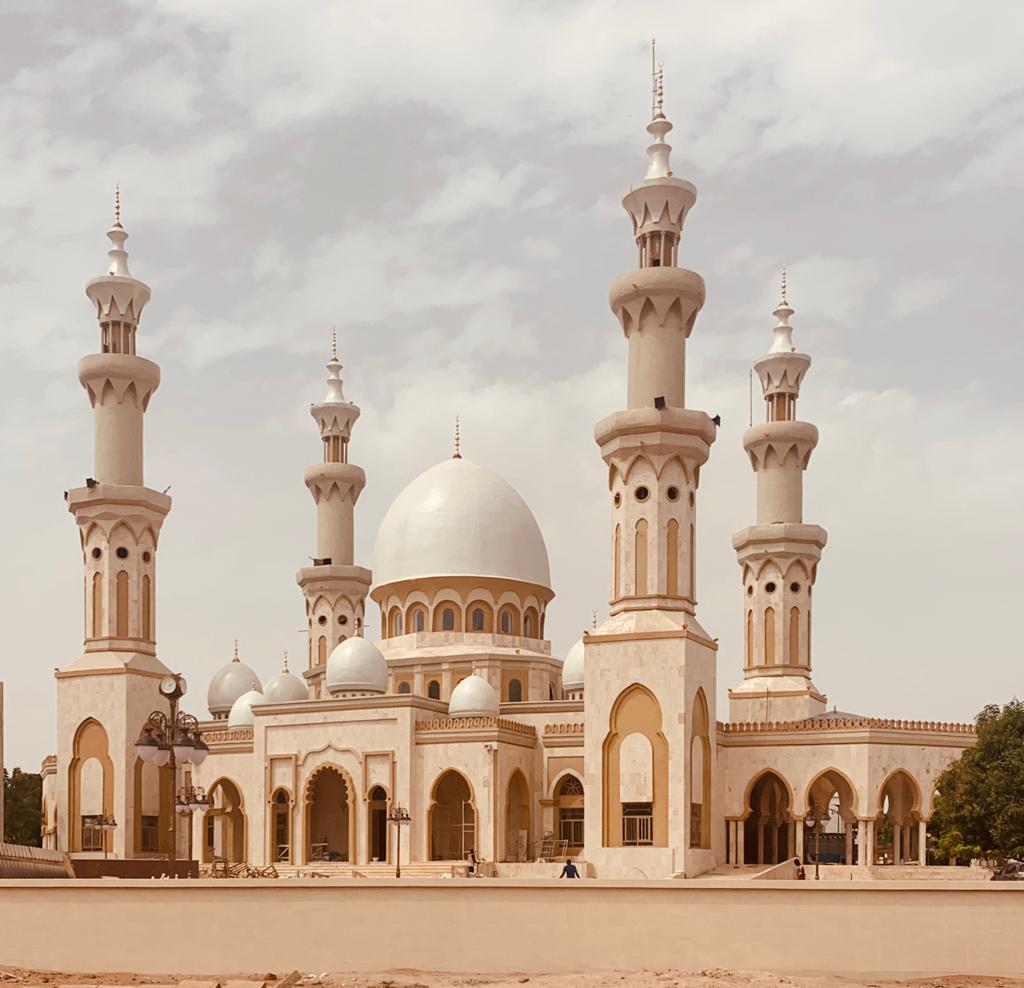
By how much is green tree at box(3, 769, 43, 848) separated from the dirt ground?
39739 millimetres

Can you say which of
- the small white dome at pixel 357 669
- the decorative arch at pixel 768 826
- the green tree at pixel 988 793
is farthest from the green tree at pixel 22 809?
the green tree at pixel 988 793

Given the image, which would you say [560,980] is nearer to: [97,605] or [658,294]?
[658,294]

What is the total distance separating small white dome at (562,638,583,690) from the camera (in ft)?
A: 174

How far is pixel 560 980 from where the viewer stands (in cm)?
2320

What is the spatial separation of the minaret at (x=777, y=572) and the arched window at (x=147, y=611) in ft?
67.8

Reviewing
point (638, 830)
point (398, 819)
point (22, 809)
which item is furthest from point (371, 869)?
point (22, 809)

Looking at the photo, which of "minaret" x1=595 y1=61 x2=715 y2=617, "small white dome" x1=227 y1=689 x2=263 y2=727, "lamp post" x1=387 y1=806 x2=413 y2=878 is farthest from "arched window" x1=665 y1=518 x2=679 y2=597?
"small white dome" x1=227 y1=689 x2=263 y2=727

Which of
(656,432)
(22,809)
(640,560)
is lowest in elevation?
(22,809)

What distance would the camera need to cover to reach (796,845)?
44281 millimetres

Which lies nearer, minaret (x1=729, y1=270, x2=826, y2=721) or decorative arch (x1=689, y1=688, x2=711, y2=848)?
decorative arch (x1=689, y1=688, x2=711, y2=848)

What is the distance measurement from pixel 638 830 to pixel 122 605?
19.5 m

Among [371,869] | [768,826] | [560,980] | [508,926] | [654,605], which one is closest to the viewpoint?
[560,980]

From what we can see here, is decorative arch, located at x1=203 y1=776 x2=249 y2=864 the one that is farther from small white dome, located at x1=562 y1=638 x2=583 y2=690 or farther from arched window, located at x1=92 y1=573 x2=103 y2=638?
small white dome, located at x1=562 y1=638 x2=583 y2=690

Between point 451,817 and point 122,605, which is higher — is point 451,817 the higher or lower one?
the lower one
